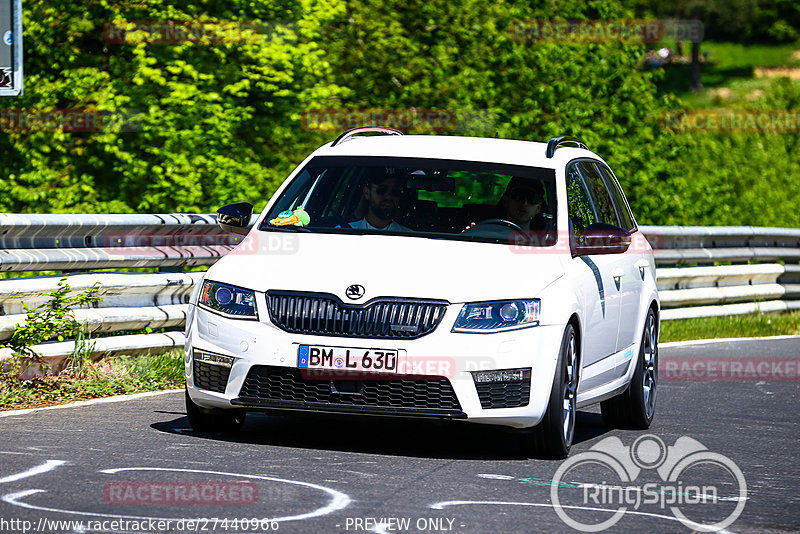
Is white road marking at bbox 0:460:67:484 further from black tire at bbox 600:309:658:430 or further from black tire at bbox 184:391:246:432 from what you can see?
black tire at bbox 600:309:658:430

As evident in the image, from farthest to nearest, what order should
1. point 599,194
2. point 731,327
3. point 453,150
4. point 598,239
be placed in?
point 731,327 < point 599,194 < point 453,150 < point 598,239

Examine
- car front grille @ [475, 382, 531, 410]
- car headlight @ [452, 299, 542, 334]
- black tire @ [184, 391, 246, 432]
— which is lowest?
black tire @ [184, 391, 246, 432]

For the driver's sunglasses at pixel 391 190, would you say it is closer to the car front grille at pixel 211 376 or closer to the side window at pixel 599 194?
the side window at pixel 599 194

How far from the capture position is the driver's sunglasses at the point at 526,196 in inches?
335

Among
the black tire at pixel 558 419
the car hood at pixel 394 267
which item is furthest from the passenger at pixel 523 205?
the black tire at pixel 558 419

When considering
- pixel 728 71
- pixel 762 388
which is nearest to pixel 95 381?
pixel 762 388

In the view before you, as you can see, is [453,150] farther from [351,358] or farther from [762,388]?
[762,388]

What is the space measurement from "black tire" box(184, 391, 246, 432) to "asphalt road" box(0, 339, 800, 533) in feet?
0.28

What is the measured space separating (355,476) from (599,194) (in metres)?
3.65

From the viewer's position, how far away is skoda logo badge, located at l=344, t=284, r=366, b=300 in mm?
7270

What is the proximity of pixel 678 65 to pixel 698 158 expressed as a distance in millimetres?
81074

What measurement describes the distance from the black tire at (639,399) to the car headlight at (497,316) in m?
2.28

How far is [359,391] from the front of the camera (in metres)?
7.30

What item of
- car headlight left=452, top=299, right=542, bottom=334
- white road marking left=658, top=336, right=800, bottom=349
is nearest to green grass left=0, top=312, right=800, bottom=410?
car headlight left=452, top=299, right=542, bottom=334
